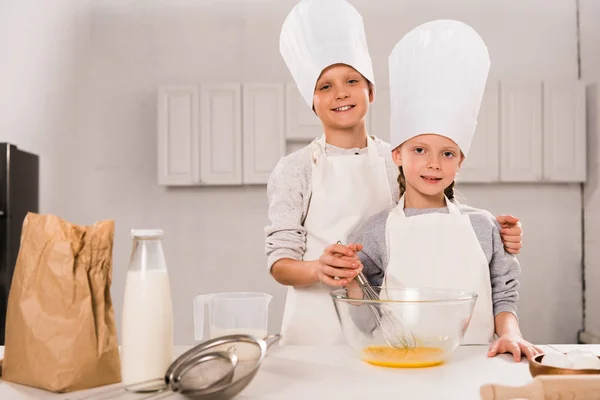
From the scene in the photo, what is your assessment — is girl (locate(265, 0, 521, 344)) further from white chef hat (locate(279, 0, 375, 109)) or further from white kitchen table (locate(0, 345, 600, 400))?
white kitchen table (locate(0, 345, 600, 400))

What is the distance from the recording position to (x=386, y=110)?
312 cm

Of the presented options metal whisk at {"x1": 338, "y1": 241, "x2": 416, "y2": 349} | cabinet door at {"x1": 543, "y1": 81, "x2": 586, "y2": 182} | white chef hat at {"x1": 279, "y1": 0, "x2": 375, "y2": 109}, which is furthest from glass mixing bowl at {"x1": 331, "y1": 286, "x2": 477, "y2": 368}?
cabinet door at {"x1": 543, "y1": 81, "x2": 586, "y2": 182}

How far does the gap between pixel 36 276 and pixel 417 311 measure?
0.54 m

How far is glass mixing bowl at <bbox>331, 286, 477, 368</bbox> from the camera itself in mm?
891

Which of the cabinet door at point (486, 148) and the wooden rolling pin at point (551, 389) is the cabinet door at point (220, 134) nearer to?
the cabinet door at point (486, 148)

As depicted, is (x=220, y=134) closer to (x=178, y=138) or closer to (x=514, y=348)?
(x=178, y=138)

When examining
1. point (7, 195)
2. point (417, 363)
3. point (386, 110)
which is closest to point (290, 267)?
point (417, 363)

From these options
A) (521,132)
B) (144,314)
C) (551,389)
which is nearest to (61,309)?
(144,314)

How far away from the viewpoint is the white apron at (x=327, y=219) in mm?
1488

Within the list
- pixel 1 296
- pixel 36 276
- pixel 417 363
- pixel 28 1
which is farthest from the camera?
pixel 28 1

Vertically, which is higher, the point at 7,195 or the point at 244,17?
the point at 244,17

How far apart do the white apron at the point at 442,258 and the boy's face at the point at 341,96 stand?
286 millimetres

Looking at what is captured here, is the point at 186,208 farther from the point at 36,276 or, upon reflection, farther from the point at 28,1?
the point at 36,276

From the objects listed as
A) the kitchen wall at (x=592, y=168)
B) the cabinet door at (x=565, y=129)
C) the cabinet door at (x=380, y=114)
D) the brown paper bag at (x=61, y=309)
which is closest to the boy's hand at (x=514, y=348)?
Result: the brown paper bag at (x=61, y=309)
